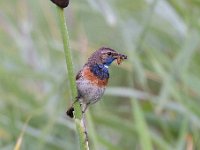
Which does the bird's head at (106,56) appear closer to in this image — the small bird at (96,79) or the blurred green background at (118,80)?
the small bird at (96,79)

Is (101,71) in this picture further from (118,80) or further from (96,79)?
(118,80)

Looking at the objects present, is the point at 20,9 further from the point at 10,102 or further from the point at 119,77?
the point at 10,102

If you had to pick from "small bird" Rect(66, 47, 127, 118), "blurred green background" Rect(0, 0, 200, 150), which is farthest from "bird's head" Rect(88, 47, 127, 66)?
"blurred green background" Rect(0, 0, 200, 150)

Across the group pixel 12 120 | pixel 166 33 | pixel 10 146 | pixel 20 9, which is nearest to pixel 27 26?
pixel 20 9

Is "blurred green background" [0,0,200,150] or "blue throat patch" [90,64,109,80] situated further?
"blurred green background" [0,0,200,150]

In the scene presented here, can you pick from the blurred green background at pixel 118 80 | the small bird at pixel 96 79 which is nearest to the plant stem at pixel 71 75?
the small bird at pixel 96 79

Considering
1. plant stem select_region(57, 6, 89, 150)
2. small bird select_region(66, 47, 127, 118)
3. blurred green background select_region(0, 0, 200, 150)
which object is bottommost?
plant stem select_region(57, 6, 89, 150)

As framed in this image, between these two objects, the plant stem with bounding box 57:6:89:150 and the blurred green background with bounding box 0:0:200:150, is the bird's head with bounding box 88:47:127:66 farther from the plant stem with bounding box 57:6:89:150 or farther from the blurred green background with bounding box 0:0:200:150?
the blurred green background with bounding box 0:0:200:150

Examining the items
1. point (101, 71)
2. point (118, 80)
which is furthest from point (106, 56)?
point (118, 80)
